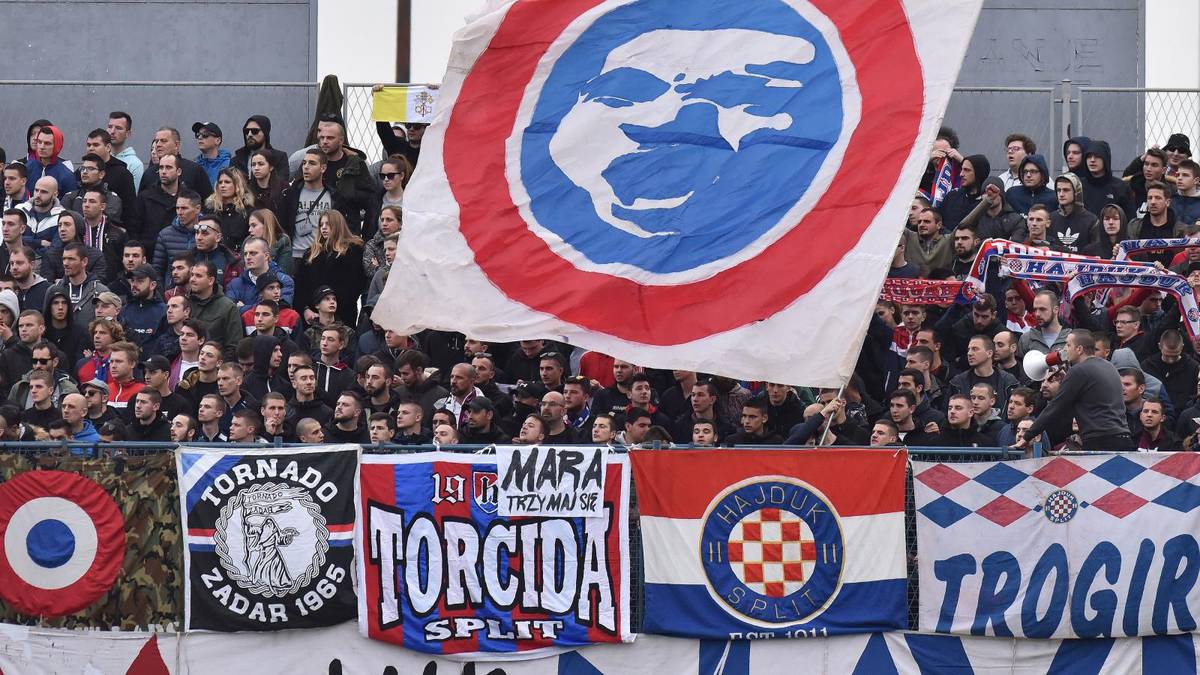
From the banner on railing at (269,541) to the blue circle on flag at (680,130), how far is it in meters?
2.72

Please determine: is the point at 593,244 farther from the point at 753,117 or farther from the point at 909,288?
the point at 909,288

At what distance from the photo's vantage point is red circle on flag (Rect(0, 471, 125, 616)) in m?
15.4

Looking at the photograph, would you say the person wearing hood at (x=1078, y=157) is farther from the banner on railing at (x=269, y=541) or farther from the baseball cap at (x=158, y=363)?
the banner on railing at (x=269, y=541)

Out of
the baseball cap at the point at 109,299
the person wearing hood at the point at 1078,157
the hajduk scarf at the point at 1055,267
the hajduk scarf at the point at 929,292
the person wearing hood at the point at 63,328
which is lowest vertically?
the person wearing hood at the point at 63,328

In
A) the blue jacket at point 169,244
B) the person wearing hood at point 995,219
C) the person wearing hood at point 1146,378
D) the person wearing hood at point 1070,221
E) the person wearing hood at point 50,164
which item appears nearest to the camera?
the person wearing hood at point 1146,378

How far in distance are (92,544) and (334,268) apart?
236 inches

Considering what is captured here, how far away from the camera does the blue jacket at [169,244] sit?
70.5 ft

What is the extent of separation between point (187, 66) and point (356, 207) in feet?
20.0

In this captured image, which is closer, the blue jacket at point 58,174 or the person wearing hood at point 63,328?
the person wearing hood at point 63,328

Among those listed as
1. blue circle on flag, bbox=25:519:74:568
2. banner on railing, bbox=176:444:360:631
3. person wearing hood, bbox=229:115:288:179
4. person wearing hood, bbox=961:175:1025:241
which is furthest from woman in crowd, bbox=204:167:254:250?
person wearing hood, bbox=961:175:1025:241

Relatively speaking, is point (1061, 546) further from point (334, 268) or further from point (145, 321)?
point (145, 321)

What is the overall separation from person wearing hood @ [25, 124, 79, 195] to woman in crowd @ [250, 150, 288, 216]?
1.98 m

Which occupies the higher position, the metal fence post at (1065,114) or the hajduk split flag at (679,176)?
the metal fence post at (1065,114)

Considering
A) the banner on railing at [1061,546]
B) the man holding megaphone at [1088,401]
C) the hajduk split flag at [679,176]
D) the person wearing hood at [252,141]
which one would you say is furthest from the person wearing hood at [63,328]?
the man holding megaphone at [1088,401]
